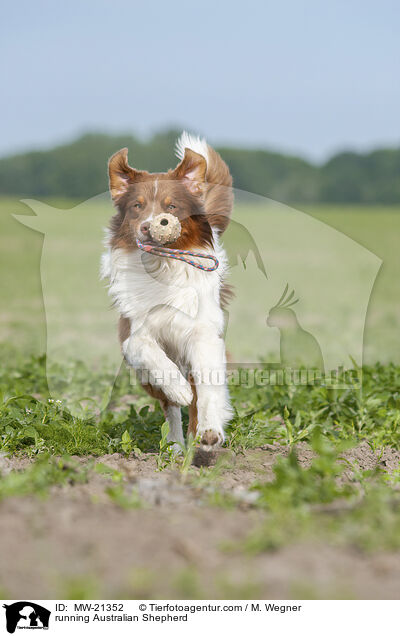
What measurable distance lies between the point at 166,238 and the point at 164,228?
84mm

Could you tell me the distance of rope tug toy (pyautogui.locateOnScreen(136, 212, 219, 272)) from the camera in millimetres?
4191

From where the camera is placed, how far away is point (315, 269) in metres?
22.4

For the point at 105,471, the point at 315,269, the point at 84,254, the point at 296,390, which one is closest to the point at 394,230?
the point at 315,269

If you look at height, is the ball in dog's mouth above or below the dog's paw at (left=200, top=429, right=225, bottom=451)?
above

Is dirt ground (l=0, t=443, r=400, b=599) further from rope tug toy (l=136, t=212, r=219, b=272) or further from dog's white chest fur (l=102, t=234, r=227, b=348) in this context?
rope tug toy (l=136, t=212, r=219, b=272)

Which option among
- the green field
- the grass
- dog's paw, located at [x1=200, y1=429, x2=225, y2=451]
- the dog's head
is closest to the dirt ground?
the green field

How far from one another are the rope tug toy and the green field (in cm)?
73

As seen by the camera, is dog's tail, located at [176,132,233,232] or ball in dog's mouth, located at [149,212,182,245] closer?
ball in dog's mouth, located at [149,212,182,245]

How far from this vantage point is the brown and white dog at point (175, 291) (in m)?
4.31

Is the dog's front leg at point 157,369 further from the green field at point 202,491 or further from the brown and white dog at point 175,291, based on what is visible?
the green field at point 202,491

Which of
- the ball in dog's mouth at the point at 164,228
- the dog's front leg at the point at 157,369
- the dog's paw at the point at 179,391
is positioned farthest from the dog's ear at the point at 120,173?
the dog's paw at the point at 179,391
